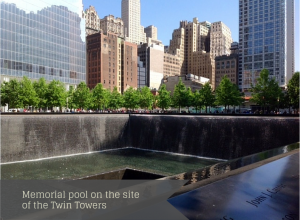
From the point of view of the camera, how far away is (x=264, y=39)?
91500mm

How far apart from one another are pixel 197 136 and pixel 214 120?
66.8 inches

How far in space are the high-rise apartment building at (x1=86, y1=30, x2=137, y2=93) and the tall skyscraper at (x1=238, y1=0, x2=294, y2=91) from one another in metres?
39.7

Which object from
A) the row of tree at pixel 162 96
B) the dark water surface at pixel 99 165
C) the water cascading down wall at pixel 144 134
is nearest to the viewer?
the dark water surface at pixel 99 165

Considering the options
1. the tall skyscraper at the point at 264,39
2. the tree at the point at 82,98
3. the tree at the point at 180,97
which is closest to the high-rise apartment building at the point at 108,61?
the tall skyscraper at the point at 264,39

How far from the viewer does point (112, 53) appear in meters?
93.3

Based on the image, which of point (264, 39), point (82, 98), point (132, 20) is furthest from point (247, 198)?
point (132, 20)

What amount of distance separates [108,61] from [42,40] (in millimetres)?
36056

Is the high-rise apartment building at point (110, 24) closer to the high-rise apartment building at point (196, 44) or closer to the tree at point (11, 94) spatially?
the high-rise apartment building at point (196, 44)

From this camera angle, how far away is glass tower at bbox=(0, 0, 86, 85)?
50.2 metres

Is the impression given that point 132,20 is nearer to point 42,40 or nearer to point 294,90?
point 42,40

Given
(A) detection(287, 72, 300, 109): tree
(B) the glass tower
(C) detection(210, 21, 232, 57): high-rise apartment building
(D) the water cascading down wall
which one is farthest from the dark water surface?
(C) detection(210, 21, 232, 57): high-rise apartment building

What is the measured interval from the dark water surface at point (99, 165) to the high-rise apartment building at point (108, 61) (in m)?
72.0

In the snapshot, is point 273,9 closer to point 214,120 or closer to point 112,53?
point 112,53

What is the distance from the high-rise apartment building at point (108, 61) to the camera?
90000 mm
